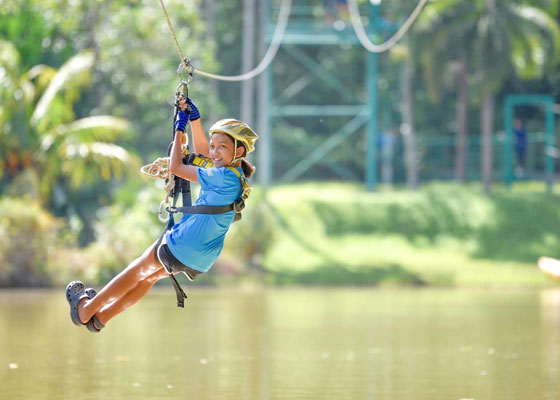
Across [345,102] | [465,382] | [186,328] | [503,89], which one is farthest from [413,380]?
[345,102]

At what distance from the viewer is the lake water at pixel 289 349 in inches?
485

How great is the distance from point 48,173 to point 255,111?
1836 centimetres

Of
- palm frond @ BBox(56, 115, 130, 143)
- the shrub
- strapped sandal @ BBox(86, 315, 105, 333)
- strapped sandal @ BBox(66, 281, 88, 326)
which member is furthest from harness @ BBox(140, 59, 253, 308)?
palm frond @ BBox(56, 115, 130, 143)

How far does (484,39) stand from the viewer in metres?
34.4

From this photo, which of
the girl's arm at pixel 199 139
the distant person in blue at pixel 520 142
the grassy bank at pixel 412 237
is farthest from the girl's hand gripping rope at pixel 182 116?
the distant person in blue at pixel 520 142

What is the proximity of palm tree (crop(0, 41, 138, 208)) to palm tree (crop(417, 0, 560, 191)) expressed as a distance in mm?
10066

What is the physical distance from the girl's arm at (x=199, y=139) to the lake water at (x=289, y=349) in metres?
2.43

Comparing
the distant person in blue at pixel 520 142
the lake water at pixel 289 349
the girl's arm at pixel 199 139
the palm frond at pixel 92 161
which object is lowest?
the lake water at pixel 289 349

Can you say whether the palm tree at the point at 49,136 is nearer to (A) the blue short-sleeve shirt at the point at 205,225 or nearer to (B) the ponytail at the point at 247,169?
(B) the ponytail at the point at 247,169

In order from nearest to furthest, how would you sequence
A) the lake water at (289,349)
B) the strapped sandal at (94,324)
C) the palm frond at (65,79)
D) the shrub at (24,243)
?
the strapped sandal at (94,324) → the lake water at (289,349) → the shrub at (24,243) → the palm frond at (65,79)

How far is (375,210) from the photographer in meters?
34.2

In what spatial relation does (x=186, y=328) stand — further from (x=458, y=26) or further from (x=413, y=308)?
(x=458, y=26)

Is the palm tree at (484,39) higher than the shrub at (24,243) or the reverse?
higher

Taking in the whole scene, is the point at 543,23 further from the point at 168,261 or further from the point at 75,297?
the point at 168,261
